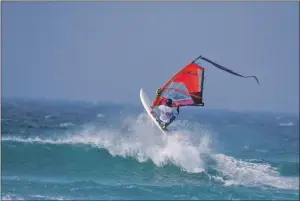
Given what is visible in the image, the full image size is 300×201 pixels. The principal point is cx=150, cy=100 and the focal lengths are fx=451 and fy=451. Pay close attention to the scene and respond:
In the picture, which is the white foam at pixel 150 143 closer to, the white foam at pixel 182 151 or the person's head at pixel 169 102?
the white foam at pixel 182 151

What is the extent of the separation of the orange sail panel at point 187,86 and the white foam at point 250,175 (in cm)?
348

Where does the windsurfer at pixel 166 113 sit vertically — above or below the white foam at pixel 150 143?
above

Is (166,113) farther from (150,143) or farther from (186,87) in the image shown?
(150,143)

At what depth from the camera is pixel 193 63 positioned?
13680 millimetres

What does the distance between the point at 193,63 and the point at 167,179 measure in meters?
4.49

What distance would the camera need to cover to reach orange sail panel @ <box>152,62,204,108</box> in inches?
540

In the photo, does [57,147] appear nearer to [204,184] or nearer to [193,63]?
[204,184]

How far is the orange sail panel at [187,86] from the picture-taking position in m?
13.7

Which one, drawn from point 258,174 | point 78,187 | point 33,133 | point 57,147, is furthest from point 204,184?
point 33,133

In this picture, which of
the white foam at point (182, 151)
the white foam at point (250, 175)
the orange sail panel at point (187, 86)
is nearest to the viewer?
the orange sail panel at point (187, 86)

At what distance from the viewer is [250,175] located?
16469 mm

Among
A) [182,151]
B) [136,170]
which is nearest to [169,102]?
[182,151]

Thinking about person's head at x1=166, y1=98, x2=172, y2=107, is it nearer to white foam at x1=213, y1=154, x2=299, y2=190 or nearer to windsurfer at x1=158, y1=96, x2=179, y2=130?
windsurfer at x1=158, y1=96, x2=179, y2=130

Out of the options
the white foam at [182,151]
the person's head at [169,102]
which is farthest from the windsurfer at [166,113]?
the white foam at [182,151]
